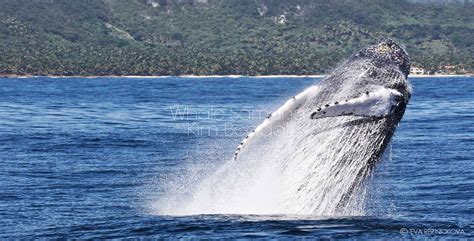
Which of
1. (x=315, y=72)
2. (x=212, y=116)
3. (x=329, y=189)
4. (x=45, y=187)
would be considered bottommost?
(x=315, y=72)

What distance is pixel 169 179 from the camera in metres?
23.5

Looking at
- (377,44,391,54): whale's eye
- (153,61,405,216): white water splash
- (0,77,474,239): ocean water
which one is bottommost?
(0,77,474,239): ocean water

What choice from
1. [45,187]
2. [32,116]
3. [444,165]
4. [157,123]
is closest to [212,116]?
[157,123]

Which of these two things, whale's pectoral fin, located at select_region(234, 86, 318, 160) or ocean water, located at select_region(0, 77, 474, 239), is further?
ocean water, located at select_region(0, 77, 474, 239)

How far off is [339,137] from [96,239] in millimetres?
3504

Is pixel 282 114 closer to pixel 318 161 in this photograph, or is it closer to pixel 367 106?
pixel 318 161

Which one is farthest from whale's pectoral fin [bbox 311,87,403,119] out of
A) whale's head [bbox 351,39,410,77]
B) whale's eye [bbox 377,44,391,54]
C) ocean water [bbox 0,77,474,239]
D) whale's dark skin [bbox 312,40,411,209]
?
ocean water [bbox 0,77,474,239]

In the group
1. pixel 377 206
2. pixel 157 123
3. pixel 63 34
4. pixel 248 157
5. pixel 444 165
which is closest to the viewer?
pixel 248 157

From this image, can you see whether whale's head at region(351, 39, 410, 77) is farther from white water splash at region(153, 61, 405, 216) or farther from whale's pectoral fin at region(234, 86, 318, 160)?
whale's pectoral fin at region(234, 86, 318, 160)

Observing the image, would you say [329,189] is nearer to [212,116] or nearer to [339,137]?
[339,137]

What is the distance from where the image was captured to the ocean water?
47.9 ft

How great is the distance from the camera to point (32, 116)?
1832 inches

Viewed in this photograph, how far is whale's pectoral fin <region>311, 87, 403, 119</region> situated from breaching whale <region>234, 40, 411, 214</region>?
0.02m

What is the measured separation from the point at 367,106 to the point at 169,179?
10.5 m
